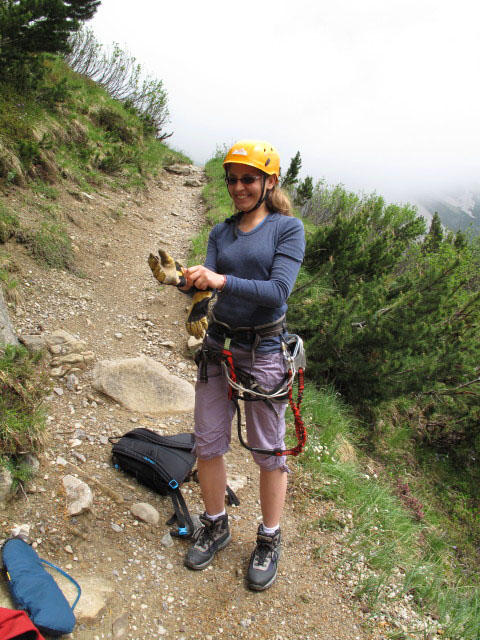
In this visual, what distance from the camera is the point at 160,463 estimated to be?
2.92 m

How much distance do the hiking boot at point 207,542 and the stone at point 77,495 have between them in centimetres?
74

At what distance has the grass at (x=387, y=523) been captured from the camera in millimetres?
2668

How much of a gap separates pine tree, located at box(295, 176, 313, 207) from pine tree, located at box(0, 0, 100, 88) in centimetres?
1542

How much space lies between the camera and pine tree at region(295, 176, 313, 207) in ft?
68.9

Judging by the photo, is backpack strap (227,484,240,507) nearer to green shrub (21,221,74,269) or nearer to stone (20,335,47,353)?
stone (20,335,47,353)

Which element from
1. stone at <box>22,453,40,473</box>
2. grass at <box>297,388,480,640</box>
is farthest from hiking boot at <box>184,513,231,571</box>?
stone at <box>22,453,40,473</box>

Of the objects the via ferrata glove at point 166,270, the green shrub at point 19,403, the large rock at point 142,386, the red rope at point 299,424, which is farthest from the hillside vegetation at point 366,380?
the via ferrata glove at point 166,270

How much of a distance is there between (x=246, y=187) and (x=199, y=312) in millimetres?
705

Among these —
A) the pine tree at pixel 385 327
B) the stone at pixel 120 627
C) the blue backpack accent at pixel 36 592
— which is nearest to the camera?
the blue backpack accent at pixel 36 592

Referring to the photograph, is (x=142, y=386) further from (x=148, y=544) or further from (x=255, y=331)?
(x=255, y=331)

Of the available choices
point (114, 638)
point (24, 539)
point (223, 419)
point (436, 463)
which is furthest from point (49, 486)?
point (436, 463)

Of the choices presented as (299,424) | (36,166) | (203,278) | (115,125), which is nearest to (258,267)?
(203,278)

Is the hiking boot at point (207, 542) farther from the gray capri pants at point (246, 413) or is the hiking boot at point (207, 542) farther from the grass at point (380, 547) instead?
the grass at point (380, 547)

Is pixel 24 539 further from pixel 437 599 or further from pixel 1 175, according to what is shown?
pixel 1 175
